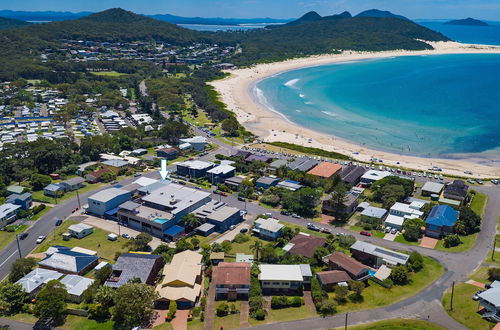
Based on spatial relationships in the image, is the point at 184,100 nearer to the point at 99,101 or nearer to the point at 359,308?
the point at 99,101

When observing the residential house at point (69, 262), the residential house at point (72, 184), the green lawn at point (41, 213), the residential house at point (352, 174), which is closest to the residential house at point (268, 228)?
the residential house at point (69, 262)

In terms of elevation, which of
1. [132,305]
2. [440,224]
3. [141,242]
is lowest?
[141,242]

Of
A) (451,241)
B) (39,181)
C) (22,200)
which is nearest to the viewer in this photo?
(451,241)

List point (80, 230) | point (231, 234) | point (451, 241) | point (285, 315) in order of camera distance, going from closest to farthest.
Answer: point (285, 315)
point (451, 241)
point (80, 230)
point (231, 234)

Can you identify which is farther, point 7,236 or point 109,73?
point 109,73

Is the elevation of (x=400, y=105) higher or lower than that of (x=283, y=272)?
higher

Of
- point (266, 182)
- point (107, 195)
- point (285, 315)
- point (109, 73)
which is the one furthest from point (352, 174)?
point (109, 73)

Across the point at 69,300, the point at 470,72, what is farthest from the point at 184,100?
the point at 470,72

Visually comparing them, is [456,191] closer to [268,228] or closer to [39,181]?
[268,228]
